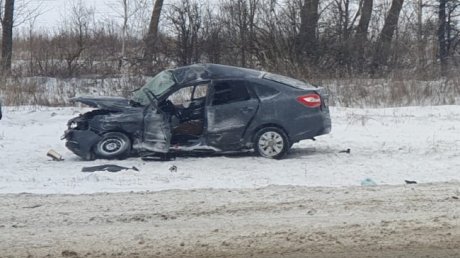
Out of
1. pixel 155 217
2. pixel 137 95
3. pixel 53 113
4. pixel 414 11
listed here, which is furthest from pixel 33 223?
pixel 414 11

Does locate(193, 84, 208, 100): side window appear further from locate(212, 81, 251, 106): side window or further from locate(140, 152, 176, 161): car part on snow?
locate(140, 152, 176, 161): car part on snow

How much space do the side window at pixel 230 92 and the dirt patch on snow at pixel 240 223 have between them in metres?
2.88

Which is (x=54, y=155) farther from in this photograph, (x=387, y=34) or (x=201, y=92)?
(x=387, y=34)

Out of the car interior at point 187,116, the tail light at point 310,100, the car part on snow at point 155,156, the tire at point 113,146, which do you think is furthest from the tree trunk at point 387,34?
the tire at point 113,146

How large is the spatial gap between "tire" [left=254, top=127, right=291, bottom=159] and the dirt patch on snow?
2.52 metres

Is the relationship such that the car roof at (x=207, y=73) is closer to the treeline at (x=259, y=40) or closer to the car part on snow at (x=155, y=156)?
the car part on snow at (x=155, y=156)

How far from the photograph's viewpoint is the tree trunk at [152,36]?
3053 cm

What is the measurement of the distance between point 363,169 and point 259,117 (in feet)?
6.66

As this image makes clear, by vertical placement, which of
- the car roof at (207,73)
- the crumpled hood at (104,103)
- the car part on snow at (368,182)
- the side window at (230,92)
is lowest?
the car part on snow at (368,182)

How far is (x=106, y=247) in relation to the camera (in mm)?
6906

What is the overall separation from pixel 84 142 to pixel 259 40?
19011mm

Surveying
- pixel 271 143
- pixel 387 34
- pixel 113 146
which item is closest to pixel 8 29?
pixel 387 34

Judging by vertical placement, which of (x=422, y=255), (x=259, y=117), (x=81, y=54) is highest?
(x=81, y=54)

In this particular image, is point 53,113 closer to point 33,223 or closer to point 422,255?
point 33,223
